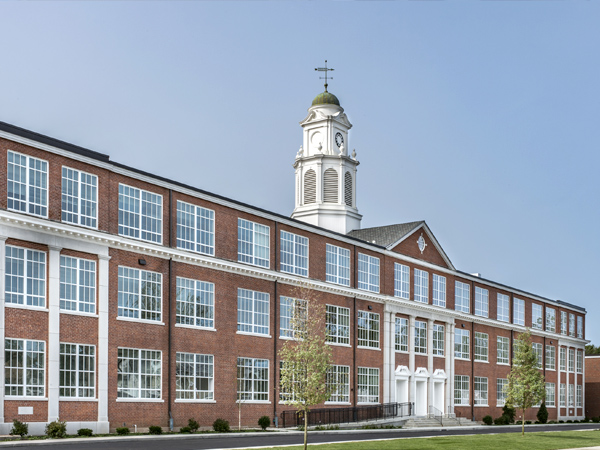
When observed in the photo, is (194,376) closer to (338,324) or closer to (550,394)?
(338,324)

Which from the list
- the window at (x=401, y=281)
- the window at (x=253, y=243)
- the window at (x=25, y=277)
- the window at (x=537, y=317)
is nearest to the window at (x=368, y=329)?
the window at (x=401, y=281)

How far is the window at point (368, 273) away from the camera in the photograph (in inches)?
2142

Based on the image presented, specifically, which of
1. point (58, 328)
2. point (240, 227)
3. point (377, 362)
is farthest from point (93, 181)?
point (377, 362)

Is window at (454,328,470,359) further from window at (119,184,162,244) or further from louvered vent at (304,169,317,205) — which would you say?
window at (119,184,162,244)

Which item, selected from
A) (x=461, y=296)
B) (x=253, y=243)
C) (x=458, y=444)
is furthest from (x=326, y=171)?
(x=458, y=444)

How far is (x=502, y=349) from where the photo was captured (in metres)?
72.4

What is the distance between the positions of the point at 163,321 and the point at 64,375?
630 centimetres

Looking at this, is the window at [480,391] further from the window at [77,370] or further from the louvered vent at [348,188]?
the window at [77,370]

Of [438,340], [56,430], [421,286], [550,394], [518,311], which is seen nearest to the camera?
[56,430]

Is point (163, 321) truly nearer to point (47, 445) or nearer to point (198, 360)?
point (198, 360)

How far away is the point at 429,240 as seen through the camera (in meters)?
62.8

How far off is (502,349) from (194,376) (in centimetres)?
4012

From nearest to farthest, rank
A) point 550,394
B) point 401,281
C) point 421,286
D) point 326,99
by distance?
point 401,281 < point 421,286 < point 326,99 < point 550,394

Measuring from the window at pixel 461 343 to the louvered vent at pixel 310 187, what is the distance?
15868 millimetres
